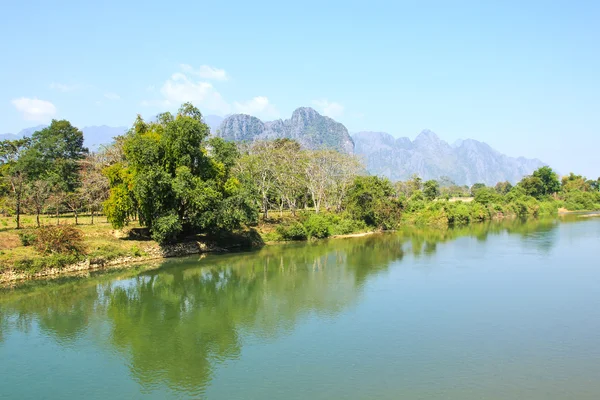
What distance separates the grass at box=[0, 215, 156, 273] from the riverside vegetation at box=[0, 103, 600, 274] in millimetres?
65

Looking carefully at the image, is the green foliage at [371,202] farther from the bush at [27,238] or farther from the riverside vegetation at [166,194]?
the bush at [27,238]

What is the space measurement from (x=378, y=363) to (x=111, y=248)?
71.3ft

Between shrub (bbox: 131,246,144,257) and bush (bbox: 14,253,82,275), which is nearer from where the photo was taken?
bush (bbox: 14,253,82,275)

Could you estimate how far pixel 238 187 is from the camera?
119ft

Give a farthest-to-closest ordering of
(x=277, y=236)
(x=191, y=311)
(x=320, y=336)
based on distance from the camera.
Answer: (x=277, y=236) < (x=191, y=311) < (x=320, y=336)

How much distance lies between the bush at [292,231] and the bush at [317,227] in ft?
3.00

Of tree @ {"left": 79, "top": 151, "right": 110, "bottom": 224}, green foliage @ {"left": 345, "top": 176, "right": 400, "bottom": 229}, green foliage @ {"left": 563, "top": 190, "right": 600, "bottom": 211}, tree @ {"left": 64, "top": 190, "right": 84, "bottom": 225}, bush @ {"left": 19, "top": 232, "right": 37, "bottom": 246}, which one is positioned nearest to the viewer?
bush @ {"left": 19, "top": 232, "right": 37, "bottom": 246}

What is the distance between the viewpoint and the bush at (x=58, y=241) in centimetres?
2655

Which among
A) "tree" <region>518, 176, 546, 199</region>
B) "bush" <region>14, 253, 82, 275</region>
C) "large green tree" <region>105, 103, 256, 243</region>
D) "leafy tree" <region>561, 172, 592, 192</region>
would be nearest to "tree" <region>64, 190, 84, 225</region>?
"large green tree" <region>105, 103, 256, 243</region>

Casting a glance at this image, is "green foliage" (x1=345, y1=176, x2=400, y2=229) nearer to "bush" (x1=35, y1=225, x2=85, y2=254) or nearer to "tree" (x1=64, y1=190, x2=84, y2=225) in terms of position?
"tree" (x1=64, y1=190, x2=84, y2=225)

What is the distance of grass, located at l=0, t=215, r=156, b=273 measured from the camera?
25.1 meters

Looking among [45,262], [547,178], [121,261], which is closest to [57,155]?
[121,261]

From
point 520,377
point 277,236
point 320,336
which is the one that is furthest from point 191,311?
point 277,236

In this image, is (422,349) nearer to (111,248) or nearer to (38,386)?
(38,386)
